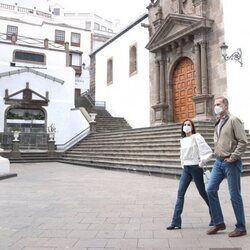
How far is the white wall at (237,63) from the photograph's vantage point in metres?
14.4

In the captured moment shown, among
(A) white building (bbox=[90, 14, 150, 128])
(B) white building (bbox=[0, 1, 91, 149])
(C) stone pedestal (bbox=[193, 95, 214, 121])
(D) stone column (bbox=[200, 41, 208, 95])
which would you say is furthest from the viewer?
(B) white building (bbox=[0, 1, 91, 149])

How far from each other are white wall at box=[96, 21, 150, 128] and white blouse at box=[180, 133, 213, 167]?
646 inches

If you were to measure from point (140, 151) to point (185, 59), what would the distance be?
7.11 meters

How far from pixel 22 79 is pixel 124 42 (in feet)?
26.0

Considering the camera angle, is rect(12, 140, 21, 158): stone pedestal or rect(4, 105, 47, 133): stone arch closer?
rect(12, 140, 21, 158): stone pedestal

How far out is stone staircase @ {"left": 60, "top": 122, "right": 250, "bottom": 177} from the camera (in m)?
11.0

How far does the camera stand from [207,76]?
1612cm

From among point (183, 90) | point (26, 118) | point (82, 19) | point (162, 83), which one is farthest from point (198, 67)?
point (82, 19)

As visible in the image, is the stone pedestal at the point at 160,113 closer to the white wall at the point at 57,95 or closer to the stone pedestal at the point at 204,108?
the stone pedestal at the point at 204,108

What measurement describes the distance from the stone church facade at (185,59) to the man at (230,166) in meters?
11.7

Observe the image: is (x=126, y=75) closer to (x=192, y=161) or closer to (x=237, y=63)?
(x=237, y=63)

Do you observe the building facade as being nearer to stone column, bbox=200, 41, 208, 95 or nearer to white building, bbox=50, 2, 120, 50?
stone column, bbox=200, 41, 208, 95

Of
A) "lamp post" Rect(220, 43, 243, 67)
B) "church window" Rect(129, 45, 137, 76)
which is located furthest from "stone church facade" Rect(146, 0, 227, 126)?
"church window" Rect(129, 45, 137, 76)

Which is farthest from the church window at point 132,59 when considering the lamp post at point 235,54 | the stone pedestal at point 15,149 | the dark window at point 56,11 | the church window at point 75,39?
the dark window at point 56,11
